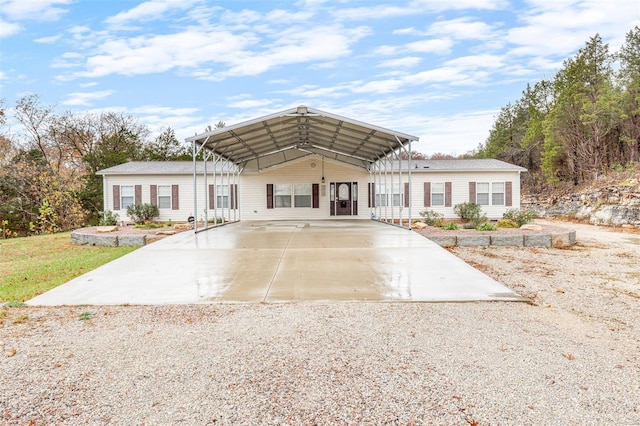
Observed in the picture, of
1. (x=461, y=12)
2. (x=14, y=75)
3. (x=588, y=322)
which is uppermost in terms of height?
(x=14, y=75)

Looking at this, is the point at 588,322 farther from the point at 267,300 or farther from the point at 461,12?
the point at 461,12

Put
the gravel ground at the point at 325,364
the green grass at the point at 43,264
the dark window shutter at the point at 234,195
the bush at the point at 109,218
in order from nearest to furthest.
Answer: the gravel ground at the point at 325,364
the green grass at the point at 43,264
the bush at the point at 109,218
the dark window shutter at the point at 234,195

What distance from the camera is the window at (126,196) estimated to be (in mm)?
18297

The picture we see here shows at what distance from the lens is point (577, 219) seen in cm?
2098

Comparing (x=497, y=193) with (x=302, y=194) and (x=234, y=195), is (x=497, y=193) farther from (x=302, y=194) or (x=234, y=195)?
(x=234, y=195)

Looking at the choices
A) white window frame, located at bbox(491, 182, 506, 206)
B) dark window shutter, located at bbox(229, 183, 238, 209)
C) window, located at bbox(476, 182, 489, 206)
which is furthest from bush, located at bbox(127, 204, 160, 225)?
white window frame, located at bbox(491, 182, 506, 206)

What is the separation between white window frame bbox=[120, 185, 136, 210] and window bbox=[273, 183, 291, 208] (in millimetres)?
6133

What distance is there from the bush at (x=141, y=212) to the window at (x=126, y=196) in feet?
1.67

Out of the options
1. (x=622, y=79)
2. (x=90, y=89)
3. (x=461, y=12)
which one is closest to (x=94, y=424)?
(x=461, y=12)

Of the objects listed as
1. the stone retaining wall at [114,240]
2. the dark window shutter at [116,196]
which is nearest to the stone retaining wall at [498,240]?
the stone retaining wall at [114,240]

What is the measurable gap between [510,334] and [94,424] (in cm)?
340

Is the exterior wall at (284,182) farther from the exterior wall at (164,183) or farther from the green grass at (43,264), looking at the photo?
the green grass at (43,264)

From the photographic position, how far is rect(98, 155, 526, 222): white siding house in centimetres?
1830

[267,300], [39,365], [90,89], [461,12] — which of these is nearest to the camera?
[39,365]
